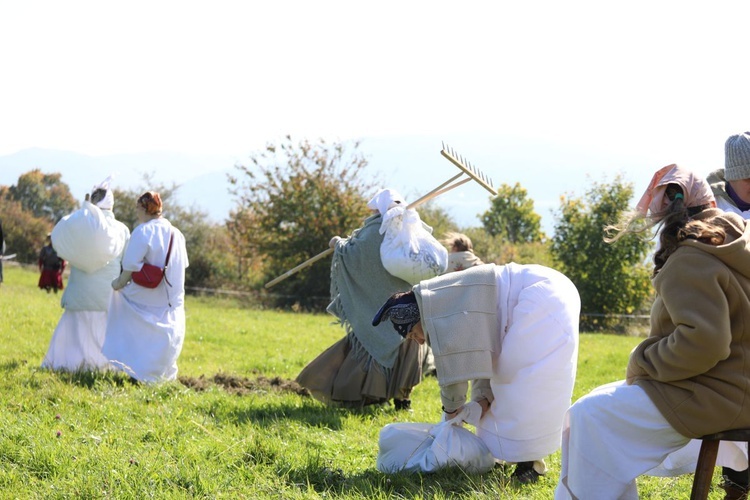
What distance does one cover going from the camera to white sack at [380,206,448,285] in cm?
705

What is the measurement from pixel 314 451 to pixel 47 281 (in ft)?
56.1

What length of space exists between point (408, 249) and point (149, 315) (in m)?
3.07

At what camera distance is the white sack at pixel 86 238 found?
8828 millimetres

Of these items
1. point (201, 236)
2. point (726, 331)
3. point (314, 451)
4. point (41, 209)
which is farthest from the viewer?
point (41, 209)

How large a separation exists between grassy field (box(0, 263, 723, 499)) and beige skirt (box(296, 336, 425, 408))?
16 cm

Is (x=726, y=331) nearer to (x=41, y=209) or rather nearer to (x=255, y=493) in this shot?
(x=255, y=493)

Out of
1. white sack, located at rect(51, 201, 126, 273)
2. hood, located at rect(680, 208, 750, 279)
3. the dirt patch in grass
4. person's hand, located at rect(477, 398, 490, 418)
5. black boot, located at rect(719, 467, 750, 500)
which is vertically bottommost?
the dirt patch in grass

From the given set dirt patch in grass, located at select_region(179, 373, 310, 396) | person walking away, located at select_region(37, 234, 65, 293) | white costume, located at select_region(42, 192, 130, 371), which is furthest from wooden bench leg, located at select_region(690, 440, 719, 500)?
person walking away, located at select_region(37, 234, 65, 293)

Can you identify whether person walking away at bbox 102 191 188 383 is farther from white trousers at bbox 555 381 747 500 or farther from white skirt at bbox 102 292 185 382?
white trousers at bbox 555 381 747 500

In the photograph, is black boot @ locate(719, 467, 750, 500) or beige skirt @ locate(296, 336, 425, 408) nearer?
black boot @ locate(719, 467, 750, 500)

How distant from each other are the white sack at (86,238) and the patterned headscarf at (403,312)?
17.0 ft

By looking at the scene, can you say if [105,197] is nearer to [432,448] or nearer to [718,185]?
[432,448]

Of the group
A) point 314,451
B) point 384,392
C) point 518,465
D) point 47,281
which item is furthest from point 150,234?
point 47,281

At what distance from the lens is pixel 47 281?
20.7 meters
